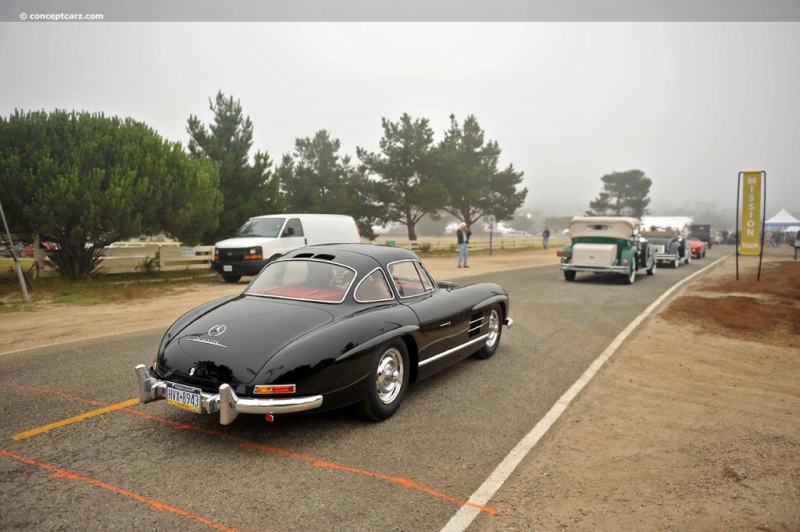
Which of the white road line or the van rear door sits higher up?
the van rear door

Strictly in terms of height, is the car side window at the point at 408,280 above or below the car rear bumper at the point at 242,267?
above

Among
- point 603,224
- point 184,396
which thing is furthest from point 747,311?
point 184,396

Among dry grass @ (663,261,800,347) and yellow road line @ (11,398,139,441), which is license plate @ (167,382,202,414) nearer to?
yellow road line @ (11,398,139,441)

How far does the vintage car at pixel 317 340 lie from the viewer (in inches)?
146

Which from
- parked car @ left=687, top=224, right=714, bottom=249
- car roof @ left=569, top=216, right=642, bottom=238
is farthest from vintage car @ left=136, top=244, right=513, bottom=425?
parked car @ left=687, top=224, right=714, bottom=249

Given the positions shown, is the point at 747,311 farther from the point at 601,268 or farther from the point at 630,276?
the point at 630,276

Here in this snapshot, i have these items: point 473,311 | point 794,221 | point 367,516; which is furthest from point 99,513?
point 794,221

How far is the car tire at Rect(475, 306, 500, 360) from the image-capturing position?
663 centimetres

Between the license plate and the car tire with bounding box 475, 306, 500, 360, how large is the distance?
150 inches

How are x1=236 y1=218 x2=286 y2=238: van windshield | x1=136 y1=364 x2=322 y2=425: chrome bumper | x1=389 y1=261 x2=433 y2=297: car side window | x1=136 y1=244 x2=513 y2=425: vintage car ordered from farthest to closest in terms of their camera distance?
x1=236 y1=218 x2=286 y2=238: van windshield < x1=389 y1=261 x2=433 y2=297: car side window < x1=136 y1=244 x2=513 y2=425: vintage car < x1=136 y1=364 x2=322 y2=425: chrome bumper

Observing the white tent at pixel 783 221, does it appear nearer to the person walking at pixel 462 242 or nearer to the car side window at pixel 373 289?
the person walking at pixel 462 242

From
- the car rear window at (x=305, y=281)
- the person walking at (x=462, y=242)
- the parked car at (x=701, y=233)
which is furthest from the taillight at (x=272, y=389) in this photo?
the parked car at (x=701, y=233)

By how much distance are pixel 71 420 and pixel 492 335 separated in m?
4.78

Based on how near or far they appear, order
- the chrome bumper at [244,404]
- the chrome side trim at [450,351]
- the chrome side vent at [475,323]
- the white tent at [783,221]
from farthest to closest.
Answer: the white tent at [783,221]
the chrome side vent at [475,323]
the chrome side trim at [450,351]
the chrome bumper at [244,404]
